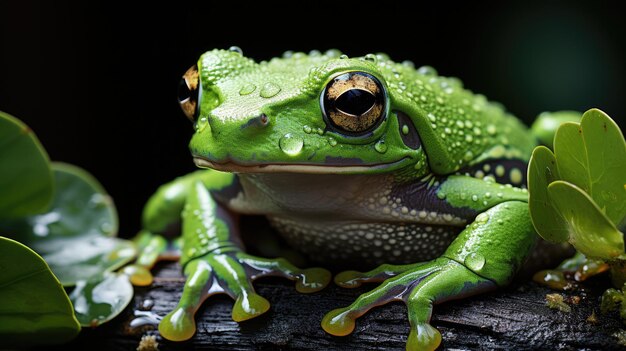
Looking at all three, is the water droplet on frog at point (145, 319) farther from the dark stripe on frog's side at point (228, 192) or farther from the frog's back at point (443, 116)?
the frog's back at point (443, 116)

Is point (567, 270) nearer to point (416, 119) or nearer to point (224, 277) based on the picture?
point (416, 119)

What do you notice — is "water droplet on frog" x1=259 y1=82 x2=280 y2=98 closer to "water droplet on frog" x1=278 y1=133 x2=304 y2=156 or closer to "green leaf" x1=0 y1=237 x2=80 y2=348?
"water droplet on frog" x1=278 y1=133 x2=304 y2=156

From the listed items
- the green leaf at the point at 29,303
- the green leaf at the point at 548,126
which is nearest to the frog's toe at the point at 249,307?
the green leaf at the point at 29,303

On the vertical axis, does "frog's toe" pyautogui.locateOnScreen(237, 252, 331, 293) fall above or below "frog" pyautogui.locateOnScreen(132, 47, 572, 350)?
below

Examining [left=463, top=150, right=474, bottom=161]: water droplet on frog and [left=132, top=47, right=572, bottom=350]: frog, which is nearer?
[left=132, top=47, right=572, bottom=350]: frog

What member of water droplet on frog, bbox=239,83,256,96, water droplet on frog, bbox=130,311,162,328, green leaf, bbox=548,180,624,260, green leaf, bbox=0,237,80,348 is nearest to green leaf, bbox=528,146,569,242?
green leaf, bbox=548,180,624,260

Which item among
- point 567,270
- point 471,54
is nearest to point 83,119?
point 471,54

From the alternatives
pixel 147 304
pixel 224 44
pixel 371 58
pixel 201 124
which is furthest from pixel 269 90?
pixel 224 44
